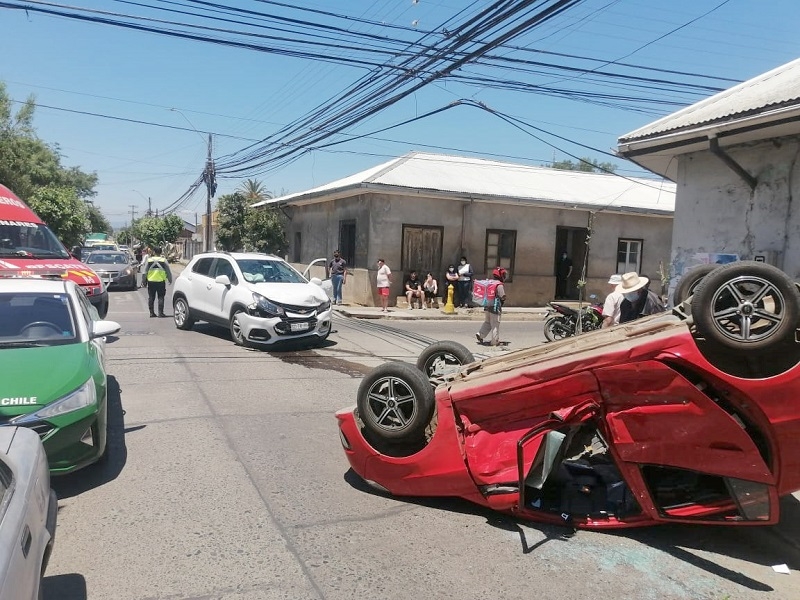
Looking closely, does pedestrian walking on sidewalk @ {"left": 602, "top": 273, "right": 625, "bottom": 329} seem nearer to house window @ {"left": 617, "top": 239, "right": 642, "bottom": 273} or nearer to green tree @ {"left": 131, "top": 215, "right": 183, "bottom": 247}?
house window @ {"left": 617, "top": 239, "right": 642, "bottom": 273}

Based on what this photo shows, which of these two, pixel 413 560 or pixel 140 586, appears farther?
pixel 413 560

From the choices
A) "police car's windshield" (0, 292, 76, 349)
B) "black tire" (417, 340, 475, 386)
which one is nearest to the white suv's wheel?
"police car's windshield" (0, 292, 76, 349)

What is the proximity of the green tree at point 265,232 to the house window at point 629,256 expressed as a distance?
14868 millimetres

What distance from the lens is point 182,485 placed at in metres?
4.64

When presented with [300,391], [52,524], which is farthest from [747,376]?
[300,391]

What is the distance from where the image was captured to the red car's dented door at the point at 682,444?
3.47m

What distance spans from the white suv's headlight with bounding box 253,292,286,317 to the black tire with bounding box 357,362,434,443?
6.31 m

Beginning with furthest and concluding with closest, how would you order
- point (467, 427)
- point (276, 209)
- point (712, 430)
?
1. point (276, 209)
2. point (467, 427)
3. point (712, 430)

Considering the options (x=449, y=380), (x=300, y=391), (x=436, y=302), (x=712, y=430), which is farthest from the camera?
(x=436, y=302)

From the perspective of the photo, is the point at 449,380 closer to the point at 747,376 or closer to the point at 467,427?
the point at 467,427

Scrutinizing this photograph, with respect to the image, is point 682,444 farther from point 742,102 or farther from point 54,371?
point 742,102

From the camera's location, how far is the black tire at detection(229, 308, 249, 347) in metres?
10.9

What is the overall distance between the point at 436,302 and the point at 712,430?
1680cm

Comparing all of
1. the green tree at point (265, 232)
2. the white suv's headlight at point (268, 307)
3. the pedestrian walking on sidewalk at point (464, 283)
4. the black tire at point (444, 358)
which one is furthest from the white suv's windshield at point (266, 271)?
the green tree at point (265, 232)
